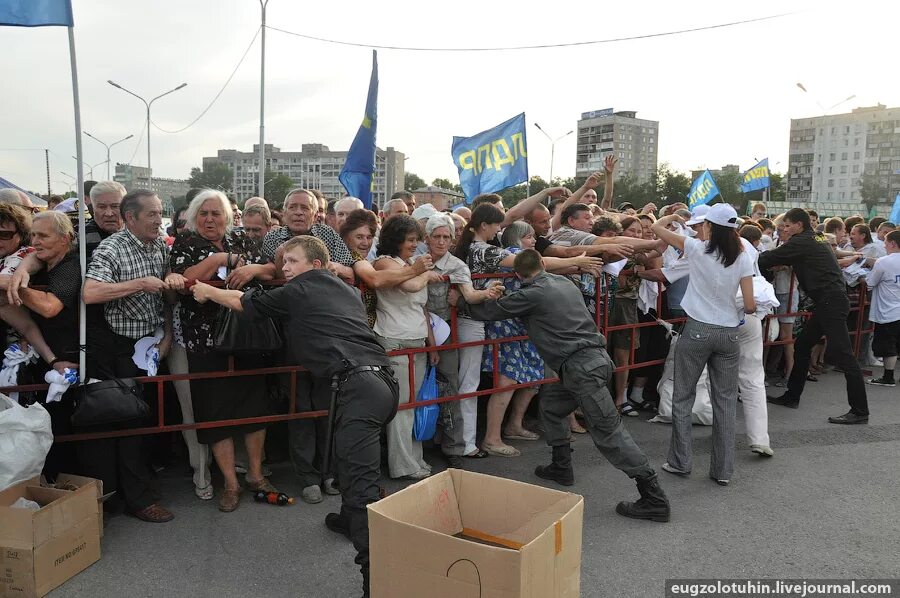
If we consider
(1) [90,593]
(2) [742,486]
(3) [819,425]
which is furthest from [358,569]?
(3) [819,425]

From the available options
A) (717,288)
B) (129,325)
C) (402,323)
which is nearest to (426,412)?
(402,323)

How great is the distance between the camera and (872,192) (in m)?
98.8

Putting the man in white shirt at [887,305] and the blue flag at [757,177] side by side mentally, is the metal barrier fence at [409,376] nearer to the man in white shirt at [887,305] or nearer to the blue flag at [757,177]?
the man in white shirt at [887,305]

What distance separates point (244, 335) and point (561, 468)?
97.8 inches

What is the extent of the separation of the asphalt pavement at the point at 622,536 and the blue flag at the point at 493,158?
454 cm

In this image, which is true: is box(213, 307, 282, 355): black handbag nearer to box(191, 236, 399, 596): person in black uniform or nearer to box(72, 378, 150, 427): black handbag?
box(191, 236, 399, 596): person in black uniform

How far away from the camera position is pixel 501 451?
5.49 meters

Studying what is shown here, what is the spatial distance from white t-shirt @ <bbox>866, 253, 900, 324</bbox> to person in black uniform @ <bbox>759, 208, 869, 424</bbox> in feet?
6.33

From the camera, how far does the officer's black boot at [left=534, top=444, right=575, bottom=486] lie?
4.91m

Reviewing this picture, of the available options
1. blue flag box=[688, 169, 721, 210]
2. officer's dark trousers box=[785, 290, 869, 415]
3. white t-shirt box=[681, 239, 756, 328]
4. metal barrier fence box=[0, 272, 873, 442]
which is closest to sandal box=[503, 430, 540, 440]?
metal barrier fence box=[0, 272, 873, 442]

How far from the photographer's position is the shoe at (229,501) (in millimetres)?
4301

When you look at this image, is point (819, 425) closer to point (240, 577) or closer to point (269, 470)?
point (269, 470)

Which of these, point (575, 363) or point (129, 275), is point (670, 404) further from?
point (129, 275)

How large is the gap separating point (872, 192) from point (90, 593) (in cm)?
11639
